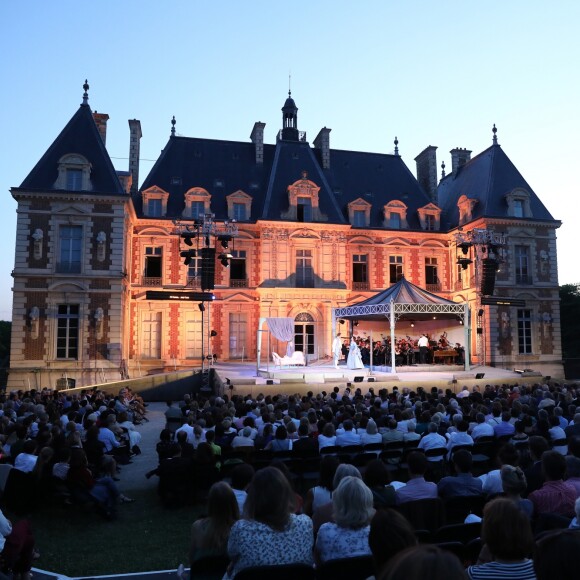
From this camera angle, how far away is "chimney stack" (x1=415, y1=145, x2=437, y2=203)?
29.9m

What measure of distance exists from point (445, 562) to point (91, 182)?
74.0ft

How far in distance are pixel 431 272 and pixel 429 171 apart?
21.2 ft

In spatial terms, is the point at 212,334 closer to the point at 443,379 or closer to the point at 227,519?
the point at 443,379

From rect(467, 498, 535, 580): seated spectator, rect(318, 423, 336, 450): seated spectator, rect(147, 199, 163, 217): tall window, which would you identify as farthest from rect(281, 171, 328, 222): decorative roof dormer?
rect(467, 498, 535, 580): seated spectator

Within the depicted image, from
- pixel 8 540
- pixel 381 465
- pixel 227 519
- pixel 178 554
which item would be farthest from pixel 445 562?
pixel 178 554

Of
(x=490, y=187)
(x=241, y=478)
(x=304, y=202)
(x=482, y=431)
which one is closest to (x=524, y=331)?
(x=490, y=187)

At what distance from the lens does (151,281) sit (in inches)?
952

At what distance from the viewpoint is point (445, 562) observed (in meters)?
1.45

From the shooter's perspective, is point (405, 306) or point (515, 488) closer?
point (515, 488)

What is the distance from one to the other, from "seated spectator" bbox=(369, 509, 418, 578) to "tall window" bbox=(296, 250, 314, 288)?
2256 centimetres

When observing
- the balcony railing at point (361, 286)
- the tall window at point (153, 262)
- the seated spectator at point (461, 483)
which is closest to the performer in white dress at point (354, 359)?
the balcony railing at point (361, 286)

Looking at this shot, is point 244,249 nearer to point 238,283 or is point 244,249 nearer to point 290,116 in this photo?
point 238,283

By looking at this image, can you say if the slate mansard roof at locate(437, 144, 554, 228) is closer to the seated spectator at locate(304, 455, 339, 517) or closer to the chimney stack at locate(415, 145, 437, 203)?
the chimney stack at locate(415, 145, 437, 203)

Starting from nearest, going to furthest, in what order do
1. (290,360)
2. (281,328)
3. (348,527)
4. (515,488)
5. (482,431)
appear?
(348,527), (515,488), (482,431), (281,328), (290,360)
